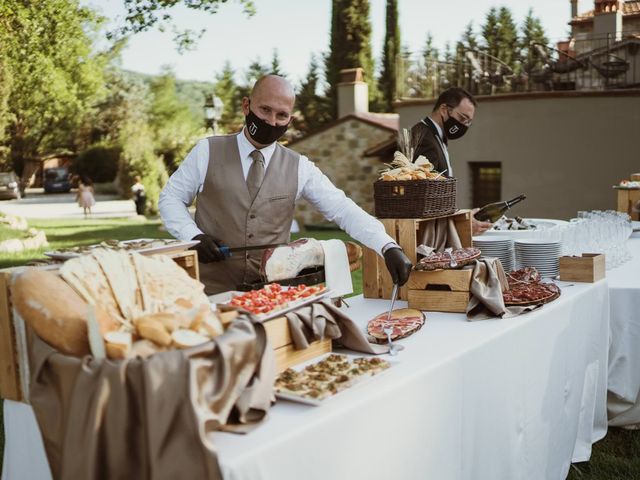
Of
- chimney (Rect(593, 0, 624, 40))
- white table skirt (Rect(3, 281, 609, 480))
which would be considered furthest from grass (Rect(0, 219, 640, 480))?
chimney (Rect(593, 0, 624, 40))

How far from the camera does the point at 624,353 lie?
149 inches

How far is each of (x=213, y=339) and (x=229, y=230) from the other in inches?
72.6

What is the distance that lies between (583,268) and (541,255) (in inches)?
11.8

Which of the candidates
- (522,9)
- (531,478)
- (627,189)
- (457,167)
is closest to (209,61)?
(522,9)

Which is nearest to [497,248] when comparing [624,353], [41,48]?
[624,353]

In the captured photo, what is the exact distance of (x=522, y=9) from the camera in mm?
41844

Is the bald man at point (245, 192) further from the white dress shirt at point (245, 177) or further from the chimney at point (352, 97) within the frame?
the chimney at point (352, 97)

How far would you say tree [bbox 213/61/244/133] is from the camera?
1704 inches

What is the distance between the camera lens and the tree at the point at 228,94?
4329cm

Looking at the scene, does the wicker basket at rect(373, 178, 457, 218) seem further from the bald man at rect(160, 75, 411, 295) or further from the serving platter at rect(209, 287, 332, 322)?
the serving platter at rect(209, 287, 332, 322)

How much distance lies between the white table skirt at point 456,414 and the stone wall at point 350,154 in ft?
47.1

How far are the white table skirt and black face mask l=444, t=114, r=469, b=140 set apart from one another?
1476mm

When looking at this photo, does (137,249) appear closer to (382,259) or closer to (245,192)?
(245,192)

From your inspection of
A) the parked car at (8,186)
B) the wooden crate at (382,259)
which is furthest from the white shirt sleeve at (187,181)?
the parked car at (8,186)
